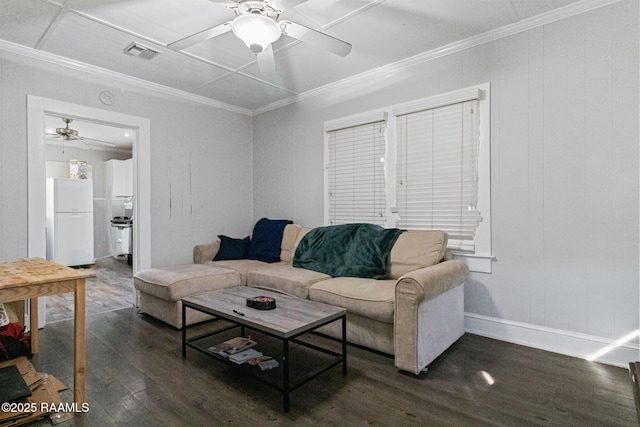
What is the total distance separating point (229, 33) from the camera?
9.16 ft

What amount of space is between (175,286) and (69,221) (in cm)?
459

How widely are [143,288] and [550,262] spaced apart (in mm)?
3696

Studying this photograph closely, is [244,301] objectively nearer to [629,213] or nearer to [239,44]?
[239,44]

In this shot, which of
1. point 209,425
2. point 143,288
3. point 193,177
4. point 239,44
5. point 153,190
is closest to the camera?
point 209,425

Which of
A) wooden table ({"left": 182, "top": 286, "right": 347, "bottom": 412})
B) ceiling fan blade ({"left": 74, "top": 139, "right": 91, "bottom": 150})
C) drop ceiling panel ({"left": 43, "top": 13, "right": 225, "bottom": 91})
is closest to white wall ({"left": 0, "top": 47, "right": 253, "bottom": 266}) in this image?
drop ceiling panel ({"left": 43, "top": 13, "right": 225, "bottom": 91})

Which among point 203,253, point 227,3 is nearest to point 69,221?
point 203,253

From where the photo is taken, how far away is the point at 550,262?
2590mm

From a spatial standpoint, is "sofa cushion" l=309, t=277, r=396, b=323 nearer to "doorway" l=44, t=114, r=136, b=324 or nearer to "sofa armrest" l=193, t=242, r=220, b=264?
"sofa armrest" l=193, t=242, r=220, b=264

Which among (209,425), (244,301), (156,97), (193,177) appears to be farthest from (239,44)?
(209,425)

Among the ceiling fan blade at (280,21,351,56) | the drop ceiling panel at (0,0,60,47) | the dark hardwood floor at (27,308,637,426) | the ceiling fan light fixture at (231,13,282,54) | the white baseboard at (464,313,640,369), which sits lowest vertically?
the dark hardwood floor at (27,308,637,426)

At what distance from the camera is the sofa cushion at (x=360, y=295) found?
7.77 ft

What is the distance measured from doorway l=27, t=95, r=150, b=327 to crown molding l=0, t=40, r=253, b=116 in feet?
1.23

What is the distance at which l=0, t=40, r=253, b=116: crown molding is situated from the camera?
9.91 ft

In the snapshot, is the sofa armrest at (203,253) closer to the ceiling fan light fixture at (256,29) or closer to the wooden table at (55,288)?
the wooden table at (55,288)
